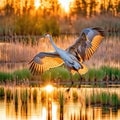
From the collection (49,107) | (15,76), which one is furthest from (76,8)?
(49,107)

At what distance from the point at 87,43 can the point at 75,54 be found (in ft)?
1.31

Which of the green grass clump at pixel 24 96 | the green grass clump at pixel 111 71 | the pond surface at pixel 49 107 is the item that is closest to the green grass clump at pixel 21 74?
the green grass clump at pixel 111 71

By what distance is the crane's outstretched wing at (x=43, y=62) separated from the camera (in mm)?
16156

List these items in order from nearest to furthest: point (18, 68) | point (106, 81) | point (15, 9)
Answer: point (106, 81), point (18, 68), point (15, 9)

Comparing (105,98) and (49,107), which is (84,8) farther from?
(49,107)

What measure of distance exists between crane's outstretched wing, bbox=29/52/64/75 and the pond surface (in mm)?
636

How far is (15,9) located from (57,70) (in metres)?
13.8

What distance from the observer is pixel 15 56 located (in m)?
24.1

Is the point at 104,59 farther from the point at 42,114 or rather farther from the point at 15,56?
the point at 42,114

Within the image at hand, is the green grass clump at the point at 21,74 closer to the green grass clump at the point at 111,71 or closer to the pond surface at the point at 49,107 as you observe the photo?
the green grass clump at the point at 111,71

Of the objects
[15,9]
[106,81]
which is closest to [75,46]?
[106,81]

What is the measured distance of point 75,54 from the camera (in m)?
16.1

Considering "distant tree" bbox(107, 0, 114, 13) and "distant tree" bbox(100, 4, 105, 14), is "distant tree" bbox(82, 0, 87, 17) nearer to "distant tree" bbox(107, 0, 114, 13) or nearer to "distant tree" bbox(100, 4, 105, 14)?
"distant tree" bbox(100, 4, 105, 14)

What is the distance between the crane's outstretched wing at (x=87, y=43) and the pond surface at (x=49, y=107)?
36.3 inches
